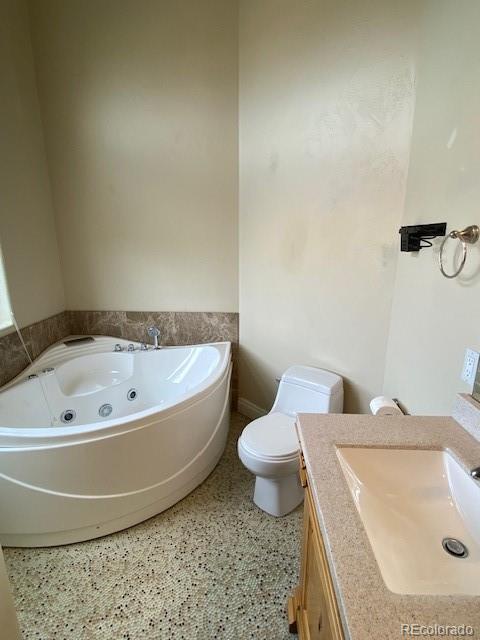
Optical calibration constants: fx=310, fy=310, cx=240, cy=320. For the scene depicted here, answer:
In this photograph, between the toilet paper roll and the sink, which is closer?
the sink

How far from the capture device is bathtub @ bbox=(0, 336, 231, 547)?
1484mm

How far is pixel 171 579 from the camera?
1436 millimetres

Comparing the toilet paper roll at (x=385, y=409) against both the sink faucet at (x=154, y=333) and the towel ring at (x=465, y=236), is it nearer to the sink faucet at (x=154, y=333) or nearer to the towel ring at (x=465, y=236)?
the towel ring at (x=465, y=236)

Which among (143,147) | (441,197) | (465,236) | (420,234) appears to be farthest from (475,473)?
(143,147)

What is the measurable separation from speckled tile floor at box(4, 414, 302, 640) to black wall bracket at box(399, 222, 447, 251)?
5.13 ft

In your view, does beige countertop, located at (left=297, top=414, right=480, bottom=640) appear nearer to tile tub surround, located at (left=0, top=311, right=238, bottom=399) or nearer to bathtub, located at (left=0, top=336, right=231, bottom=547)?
bathtub, located at (left=0, top=336, right=231, bottom=547)

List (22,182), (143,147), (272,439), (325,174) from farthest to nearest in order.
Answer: (143,147) < (22,182) < (325,174) < (272,439)

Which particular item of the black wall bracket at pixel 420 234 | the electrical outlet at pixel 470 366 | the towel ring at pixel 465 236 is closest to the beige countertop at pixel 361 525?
the electrical outlet at pixel 470 366

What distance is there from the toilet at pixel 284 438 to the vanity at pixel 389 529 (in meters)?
0.54

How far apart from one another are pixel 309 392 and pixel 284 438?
1.15 feet

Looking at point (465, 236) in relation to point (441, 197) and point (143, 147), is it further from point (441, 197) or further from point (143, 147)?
point (143, 147)

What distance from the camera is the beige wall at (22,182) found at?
204 cm

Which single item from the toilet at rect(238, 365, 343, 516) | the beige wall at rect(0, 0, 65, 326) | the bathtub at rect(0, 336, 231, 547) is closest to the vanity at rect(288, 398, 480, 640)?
the toilet at rect(238, 365, 343, 516)

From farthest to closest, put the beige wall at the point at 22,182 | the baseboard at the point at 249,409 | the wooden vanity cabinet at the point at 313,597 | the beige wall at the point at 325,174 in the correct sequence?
the baseboard at the point at 249,409 → the beige wall at the point at 22,182 → the beige wall at the point at 325,174 → the wooden vanity cabinet at the point at 313,597
